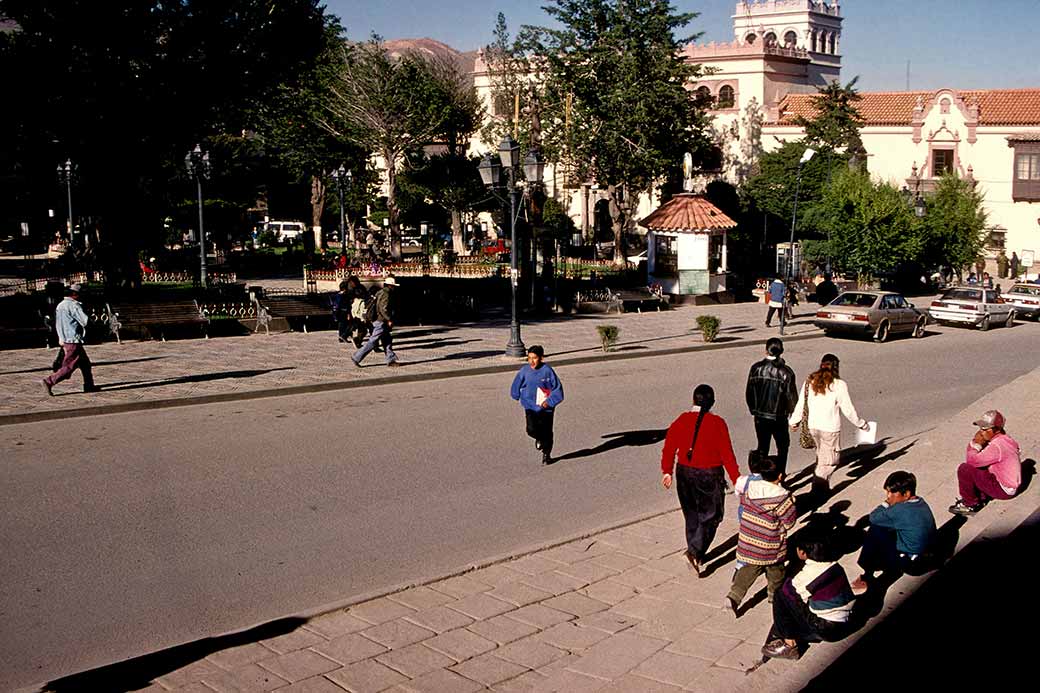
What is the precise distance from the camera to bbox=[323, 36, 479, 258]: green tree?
52031 millimetres

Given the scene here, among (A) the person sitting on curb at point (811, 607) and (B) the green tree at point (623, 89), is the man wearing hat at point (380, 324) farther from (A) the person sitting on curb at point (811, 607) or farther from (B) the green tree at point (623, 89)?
(B) the green tree at point (623, 89)

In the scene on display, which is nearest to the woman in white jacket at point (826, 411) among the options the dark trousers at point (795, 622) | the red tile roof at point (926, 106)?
Answer: the dark trousers at point (795, 622)

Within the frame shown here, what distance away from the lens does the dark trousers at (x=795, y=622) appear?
6.61 meters

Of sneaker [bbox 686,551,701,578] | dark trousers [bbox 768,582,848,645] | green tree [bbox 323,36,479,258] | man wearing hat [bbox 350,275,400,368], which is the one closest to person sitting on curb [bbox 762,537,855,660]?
dark trousers [bbox 768,582,848,645]

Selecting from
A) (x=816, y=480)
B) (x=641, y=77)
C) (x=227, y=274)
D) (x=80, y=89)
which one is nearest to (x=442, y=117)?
(x=641, y=77)

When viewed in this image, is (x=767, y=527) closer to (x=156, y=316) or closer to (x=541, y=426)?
(x=541, y=426)

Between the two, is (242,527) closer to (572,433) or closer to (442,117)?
(572,433)

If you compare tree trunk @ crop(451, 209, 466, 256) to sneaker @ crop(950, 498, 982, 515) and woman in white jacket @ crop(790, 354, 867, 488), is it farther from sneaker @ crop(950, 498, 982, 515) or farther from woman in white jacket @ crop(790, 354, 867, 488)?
sneaker @ crop(950, 498, 982, 515)

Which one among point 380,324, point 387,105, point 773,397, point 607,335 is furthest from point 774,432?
point 387,105

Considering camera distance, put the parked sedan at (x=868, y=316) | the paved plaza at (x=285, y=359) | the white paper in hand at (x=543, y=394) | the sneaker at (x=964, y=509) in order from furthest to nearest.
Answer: the parked sedan at (x=868, y=316), the paved plaza at (x=285, y=359), the white paper in hand at (x=543, y=394), the sneaker at (x=964, y=509)

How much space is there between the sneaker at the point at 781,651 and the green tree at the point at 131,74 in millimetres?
24997

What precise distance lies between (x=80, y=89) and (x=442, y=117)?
28.0 meters

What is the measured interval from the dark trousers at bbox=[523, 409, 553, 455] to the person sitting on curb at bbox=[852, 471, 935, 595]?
14.8ft

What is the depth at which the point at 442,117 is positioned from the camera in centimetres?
5266
